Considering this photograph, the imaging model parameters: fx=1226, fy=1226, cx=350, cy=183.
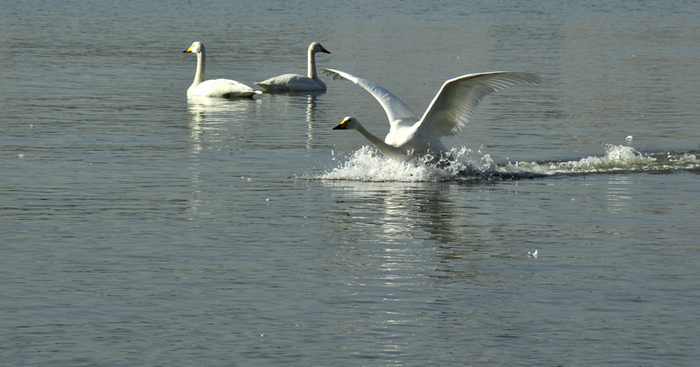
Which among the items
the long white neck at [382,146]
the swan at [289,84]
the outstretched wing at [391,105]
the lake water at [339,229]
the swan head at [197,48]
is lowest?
the lake water at [339,229]

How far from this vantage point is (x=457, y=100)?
16609mm

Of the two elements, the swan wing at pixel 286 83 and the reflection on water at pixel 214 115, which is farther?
the swan wing at pixel 286 83

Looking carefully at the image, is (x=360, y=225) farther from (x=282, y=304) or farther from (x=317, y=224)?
(x=282, y=304)

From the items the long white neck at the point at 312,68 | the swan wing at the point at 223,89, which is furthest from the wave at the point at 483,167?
the long white neck at the point at 312,68

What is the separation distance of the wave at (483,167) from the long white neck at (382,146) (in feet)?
0.65

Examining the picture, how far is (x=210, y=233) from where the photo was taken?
495 inches

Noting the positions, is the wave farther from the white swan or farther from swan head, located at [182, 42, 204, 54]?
swan head, located at [182, 42, 204, 54]

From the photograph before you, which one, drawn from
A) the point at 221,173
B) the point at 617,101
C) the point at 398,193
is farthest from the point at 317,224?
the point at 617,101

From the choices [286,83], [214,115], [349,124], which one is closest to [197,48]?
[286,83]

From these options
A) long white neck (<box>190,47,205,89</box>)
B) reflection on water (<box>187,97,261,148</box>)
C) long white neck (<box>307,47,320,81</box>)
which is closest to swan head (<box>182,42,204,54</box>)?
long white neck (<box>190,47,205,89</box>)

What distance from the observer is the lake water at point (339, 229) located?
29.3 feet

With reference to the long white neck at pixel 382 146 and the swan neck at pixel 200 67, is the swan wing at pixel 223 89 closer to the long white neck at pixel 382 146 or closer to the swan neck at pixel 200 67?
the swan neck at pixel 200 67

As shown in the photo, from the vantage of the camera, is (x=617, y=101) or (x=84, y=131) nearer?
(x=84, y=131)

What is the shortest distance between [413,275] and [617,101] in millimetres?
16227
